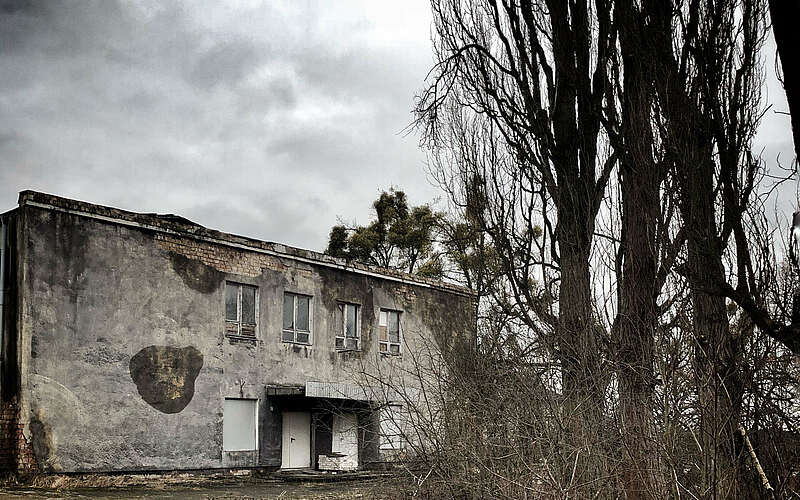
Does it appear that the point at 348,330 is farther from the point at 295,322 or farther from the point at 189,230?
the point at 189,230

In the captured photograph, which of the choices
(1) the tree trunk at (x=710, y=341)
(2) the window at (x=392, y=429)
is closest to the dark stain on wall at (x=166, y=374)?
(2) the window at (x=392, y=429)

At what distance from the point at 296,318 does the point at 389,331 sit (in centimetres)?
386

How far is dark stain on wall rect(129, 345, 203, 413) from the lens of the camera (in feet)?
65.3

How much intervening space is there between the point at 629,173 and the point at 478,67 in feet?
12.5

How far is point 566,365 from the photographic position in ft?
35.4

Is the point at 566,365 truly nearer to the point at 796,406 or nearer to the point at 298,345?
the point at 796,406

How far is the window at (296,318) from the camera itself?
78.2ft

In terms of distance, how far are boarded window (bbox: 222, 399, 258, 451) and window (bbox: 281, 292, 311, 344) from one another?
217cm

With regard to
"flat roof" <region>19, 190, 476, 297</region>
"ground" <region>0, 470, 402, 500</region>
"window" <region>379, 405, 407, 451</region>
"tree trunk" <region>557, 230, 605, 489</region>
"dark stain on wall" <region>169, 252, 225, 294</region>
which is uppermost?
"flat roof" <region>19, 190, 476, 297</region>

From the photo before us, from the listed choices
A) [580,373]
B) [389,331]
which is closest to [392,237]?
[389,331]

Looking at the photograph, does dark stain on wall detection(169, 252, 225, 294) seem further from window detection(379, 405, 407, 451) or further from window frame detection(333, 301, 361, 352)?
window detection(379, 405, 407, 451)

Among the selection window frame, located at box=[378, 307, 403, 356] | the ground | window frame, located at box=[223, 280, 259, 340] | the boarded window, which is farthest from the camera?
window frame, located at box=[378, 307, 403, 356]

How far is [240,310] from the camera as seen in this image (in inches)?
892

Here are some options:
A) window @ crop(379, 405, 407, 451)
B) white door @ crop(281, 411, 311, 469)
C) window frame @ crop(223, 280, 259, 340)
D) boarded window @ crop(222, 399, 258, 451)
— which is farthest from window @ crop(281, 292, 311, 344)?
window @ crop(379, 405, 407, 451)
